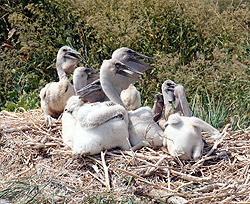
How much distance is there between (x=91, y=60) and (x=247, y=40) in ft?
8.38

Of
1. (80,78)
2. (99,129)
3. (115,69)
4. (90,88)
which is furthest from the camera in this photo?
(80,78)

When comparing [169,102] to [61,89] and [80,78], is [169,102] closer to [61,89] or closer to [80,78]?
[80,78]

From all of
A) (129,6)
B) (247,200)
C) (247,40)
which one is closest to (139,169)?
(247,200)

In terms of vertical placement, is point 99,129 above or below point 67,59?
below

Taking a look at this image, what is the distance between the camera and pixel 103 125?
3.99 meters

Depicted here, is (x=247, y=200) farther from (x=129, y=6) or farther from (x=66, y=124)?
(x=129, y=6)

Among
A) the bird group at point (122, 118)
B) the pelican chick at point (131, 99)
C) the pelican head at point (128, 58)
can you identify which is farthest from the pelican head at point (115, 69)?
the pelican chick at point (131, 99)

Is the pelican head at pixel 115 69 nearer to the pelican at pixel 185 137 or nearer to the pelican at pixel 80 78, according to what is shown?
the pelican at pixel 80 78

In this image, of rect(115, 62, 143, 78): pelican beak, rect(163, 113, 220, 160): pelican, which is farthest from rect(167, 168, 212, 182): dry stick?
rect(115, 62, 143, 78): pelican beak

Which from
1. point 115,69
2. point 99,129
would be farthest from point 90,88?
point 99,129

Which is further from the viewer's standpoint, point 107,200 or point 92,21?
point 92,21

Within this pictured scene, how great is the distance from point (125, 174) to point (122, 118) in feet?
1.80

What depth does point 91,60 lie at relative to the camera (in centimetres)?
723

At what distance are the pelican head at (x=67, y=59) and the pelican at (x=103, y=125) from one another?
33.5 inches
